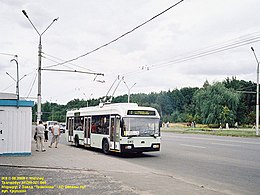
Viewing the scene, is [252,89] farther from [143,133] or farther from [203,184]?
[203,184]

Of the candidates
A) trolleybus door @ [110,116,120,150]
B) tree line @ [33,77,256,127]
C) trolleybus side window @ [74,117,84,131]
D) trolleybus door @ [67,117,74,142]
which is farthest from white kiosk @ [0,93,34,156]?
tree line @ [33,77,256,127]

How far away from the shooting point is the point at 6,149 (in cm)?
1547

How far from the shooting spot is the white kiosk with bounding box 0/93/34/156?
1547cm

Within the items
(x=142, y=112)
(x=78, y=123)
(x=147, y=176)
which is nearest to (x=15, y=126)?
(x=142, y=112)

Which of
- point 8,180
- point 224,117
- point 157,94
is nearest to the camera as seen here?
point 8,180

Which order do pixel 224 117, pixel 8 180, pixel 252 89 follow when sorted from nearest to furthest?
pixel 8 180 → pixel 224 117 → pixel 252 89

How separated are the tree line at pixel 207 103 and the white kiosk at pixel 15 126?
103ft

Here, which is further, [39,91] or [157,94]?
[157,94]

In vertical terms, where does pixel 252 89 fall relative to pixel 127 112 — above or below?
above

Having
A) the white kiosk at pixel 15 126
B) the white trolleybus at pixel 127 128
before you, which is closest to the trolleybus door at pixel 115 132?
the white trolleybus at pixel 127 128

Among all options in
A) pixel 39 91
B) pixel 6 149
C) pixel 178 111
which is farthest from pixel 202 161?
pixel 178 111

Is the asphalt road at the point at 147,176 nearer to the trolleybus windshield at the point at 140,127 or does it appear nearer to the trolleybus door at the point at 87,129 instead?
the trolleybus windshield at the point at 140,127

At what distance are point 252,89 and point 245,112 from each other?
32.3 feet

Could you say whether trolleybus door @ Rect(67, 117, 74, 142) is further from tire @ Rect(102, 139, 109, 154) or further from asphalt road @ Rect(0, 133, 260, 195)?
asphalt road @ Rect(0, 133, 260, 195)
